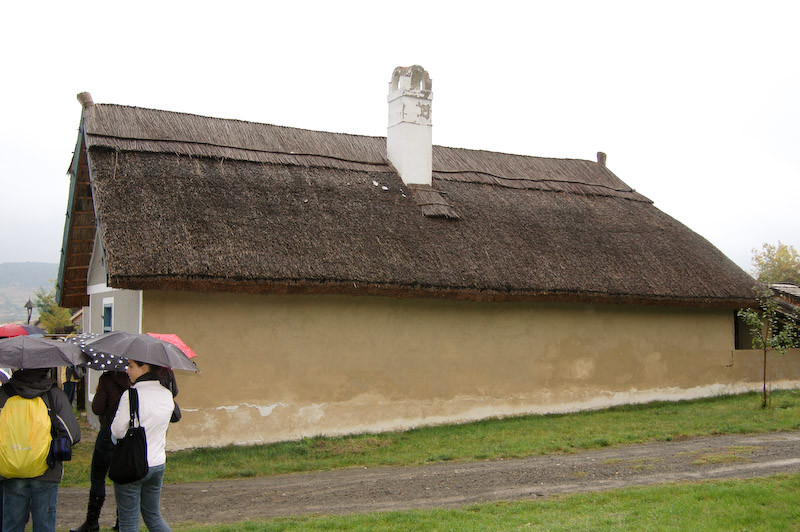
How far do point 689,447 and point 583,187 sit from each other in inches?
338

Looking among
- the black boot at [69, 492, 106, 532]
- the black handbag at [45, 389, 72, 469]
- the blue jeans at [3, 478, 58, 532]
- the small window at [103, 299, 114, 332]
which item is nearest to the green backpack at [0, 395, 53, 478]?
the black handbag at [45, 389, 72, 469]

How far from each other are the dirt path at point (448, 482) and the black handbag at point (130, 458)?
7.34ft

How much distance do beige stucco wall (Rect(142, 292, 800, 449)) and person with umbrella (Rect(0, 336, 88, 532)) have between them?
5.06 meters

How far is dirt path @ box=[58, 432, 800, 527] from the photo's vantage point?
7625mm

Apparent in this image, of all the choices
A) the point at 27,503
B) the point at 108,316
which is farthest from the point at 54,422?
the point at 108,316

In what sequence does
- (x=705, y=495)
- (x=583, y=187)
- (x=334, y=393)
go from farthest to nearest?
(x=583, y=187) < (x=334, y=393) < (x=705, y=495)

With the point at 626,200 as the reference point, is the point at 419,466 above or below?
below

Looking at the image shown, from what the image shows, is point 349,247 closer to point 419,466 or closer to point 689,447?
point 419,466

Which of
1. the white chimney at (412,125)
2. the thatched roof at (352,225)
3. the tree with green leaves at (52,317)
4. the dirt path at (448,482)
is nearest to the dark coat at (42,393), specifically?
the dirt path at (448,482)

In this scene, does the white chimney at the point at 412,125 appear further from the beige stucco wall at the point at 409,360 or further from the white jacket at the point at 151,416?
the white jacket at the point at 151,416

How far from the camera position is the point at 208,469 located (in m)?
9.77

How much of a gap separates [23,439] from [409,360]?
784cm

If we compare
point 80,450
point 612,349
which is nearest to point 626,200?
point 612,349

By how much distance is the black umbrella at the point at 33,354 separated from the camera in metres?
5.41
